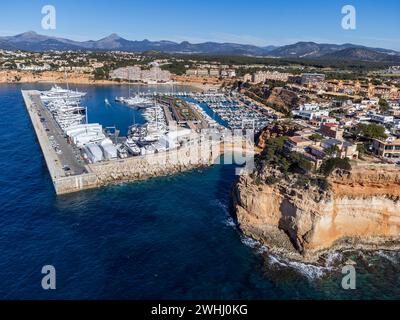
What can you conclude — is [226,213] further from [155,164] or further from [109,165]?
[109,165]

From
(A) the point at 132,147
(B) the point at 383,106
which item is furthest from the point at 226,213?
(B) the point at 383,106

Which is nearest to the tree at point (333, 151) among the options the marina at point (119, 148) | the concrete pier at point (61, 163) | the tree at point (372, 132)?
the tree at point (372, 132)

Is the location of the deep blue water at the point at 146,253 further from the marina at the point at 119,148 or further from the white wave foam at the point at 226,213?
the marina at the point at 119,148

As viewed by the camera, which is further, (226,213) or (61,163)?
(61,163)

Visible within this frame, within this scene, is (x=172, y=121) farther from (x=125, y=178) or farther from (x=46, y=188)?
(x=46, y=188)

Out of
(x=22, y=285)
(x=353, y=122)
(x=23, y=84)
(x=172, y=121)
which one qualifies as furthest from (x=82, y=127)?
(x=23, y=84)

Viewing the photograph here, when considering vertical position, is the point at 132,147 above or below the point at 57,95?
below

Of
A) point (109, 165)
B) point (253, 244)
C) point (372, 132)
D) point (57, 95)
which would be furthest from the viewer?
point (57, 95)
